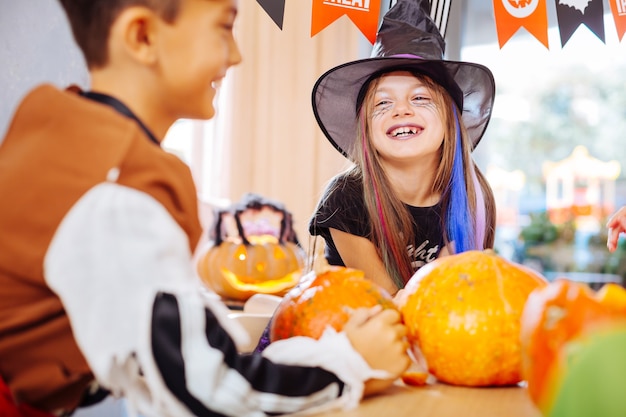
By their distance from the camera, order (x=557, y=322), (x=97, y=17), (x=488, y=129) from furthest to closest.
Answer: (x=488, y=129), (x=97, y=17), (x=557, y=322)

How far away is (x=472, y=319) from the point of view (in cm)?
72

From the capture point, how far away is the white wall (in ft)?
3.33

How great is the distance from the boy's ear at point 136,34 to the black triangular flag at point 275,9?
65 cm

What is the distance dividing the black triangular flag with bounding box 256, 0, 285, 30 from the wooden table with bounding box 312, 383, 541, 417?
78cm

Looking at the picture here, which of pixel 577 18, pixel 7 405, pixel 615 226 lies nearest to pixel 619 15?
pixel 577 18

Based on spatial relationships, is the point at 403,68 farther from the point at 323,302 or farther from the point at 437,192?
the point at 323,302

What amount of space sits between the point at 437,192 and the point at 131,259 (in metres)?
1.11

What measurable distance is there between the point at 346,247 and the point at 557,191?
3675 mm

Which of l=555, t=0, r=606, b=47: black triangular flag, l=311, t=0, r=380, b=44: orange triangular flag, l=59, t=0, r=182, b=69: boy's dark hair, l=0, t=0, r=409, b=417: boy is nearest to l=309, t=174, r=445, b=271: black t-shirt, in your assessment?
l=311, t=0, r=380, b=44: orange triangular flag

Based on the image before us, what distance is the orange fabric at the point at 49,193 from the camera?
1.92ft

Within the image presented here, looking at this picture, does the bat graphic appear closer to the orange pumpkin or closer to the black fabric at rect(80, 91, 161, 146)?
the orange pumpkin

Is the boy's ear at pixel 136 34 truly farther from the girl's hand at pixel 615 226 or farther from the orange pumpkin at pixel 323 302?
the girl's hand at pixel 615 226

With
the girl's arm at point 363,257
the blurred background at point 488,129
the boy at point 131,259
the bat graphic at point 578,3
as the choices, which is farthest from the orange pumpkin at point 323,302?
the bat graphic at point 578,3

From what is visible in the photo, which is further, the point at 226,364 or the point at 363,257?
the point at 363,257
